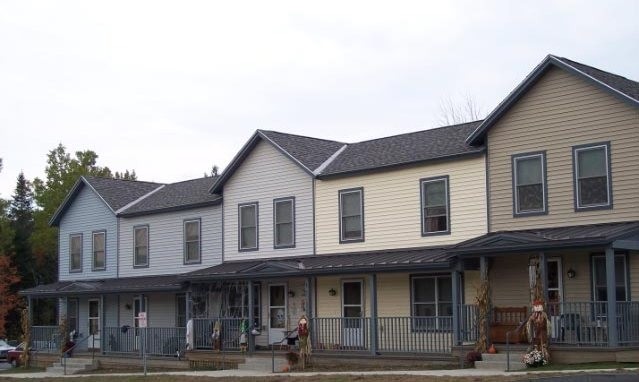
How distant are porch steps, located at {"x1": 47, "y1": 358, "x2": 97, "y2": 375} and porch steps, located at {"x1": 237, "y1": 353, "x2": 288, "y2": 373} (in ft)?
28.9

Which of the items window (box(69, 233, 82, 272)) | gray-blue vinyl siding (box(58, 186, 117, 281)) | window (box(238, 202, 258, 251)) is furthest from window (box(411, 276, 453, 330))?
window (box(69, 233, 82, 272))

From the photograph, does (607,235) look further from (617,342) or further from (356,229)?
(356,229)

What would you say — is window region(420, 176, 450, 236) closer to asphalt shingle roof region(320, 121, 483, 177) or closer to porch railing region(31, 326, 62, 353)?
asphalt shingle roof region(320, 121, 483, 177)

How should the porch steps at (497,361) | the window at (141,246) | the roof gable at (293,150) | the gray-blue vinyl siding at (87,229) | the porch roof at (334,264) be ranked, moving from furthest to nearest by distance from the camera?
the gray-blue vinyl siding at (87,229)
the window at (141,246)
the roof gable at (293,150)
the porch roof at (334,264)
the porch steps at (497,361)

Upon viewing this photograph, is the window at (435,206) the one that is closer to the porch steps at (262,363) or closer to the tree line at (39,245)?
the porch steps at (262,363)

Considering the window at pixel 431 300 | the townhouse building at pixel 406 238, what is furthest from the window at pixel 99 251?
the window at pixel 431 300

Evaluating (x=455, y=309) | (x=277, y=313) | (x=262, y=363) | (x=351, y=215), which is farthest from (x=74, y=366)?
(x=455, y=309)

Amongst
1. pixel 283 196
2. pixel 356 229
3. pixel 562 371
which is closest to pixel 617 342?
pixel 562 371

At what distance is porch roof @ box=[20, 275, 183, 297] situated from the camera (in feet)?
121

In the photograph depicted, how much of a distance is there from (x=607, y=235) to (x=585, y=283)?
2.84 meters

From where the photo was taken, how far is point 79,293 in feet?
132

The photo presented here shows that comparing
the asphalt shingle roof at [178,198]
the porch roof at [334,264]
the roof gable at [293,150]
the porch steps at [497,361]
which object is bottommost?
the porch steps at [497,361]

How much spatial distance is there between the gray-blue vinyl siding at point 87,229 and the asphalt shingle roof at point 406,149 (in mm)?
12884

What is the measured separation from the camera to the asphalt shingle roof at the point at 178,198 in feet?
124
